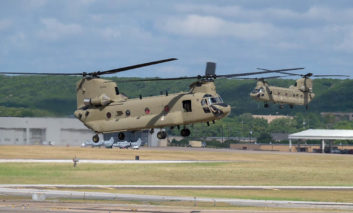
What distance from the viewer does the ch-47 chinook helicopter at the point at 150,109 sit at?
4931cm

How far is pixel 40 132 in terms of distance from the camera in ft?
495

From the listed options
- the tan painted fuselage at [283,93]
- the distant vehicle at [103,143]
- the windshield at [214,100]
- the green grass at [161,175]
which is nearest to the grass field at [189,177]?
the green grass at [161,175]

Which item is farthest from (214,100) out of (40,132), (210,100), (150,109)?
(40,132)

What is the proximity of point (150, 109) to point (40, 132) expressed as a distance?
342 feet

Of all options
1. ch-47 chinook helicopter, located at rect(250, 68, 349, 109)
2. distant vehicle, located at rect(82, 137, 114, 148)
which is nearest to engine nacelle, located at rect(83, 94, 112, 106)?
ch-47 chinook helicopter, located at rect(250, 68, 349, 109)

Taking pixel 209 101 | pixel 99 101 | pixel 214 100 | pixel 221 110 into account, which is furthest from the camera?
pixel 99 101

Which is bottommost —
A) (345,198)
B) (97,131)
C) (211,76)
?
(345,198)

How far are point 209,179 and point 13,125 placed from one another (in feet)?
243

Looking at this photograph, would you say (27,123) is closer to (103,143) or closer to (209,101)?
(103,143)

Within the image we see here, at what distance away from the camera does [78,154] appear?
5374 inches

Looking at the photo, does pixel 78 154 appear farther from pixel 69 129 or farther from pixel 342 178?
pixel 342 178

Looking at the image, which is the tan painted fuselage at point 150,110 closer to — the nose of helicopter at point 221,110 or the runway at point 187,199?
the nose of helicopter at point 221,110

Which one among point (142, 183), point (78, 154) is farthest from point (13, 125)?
point (142, 183)

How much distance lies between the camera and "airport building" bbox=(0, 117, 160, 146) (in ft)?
419
